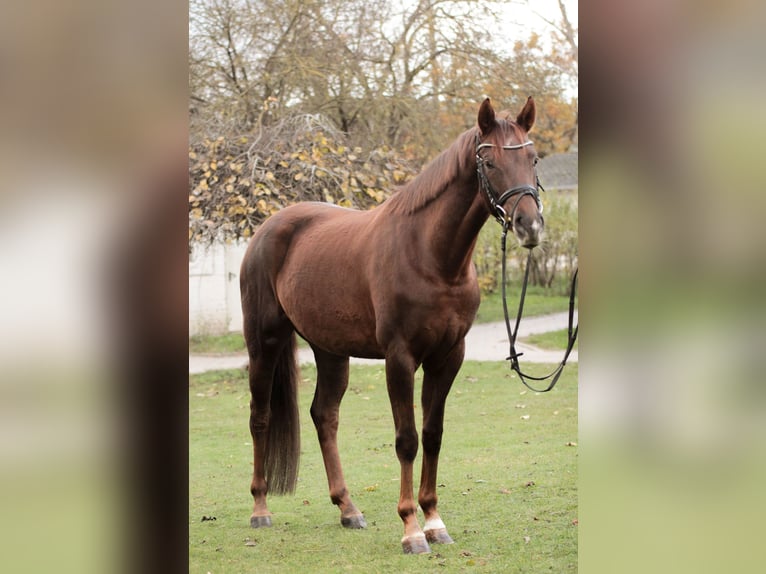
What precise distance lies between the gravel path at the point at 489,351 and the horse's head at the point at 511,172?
6911 millimetres

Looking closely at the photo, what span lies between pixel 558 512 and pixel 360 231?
6.20ft

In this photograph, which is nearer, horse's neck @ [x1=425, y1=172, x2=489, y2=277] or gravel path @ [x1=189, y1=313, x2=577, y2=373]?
horse's neck @ [x1=425, y1=172, x2=489, y2=277]

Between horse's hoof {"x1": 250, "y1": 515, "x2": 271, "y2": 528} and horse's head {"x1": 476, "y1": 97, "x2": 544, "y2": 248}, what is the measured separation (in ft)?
7.11

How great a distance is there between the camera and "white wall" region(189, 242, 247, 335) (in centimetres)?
1219

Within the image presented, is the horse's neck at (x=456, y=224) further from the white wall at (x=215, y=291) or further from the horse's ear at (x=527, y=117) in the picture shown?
the white wall at (x=215, y=291)

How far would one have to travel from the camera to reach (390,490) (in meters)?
5.28

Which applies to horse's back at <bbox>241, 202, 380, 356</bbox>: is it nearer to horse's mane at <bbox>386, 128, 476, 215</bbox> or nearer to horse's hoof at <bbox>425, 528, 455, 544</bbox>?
horse's mane at <bbox>386, 128, 476, 215</bbox>

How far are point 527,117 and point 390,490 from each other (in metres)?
2.76

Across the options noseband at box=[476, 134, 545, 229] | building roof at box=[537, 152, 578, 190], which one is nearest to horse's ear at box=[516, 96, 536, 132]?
noseband at box=[476, 134, 545, 229]

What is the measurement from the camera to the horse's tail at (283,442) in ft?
15.1

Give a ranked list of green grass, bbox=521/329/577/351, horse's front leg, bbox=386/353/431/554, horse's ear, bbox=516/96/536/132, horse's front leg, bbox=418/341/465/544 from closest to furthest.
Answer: horse's ear, bbox=516/96/536/132 < horse's front leg, bbox=386/353/431/554 < horse's front leg, bbox=418/341/465/544 < green grass, bbox=521/329/577/351
